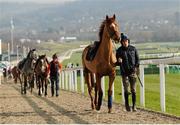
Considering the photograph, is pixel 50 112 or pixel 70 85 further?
pixel 70 85

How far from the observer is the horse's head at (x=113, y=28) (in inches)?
517

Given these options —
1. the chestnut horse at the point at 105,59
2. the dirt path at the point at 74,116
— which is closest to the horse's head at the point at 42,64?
the dirt path at the point at 74,116

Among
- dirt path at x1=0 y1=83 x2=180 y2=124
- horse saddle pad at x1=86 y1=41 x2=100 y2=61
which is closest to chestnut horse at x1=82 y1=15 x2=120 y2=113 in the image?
horse saddle pad at x1=86 y1=41 x2=100 y2=61

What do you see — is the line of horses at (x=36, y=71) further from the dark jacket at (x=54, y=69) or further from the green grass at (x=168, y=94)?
the green grass at (x=168, y=94)

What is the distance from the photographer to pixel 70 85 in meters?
28.7

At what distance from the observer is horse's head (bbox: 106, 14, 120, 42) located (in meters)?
13.1

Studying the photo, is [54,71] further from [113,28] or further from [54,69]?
[113,28]

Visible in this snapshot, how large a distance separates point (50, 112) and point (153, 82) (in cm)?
641

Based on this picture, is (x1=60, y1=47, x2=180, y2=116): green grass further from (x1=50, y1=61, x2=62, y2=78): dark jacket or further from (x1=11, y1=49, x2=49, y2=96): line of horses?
(x1=11, y1=49, x2=49, y2=96): line of horses

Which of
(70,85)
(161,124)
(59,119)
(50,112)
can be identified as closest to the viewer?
(161,124)

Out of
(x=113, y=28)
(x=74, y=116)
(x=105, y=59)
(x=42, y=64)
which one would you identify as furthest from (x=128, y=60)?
(x=42, y=64)

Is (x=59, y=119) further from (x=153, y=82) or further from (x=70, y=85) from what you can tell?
(x=70, y=85)

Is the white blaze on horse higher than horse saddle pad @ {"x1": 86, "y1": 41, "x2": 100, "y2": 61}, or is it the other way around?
horse saddle pad @ {"x1": 86, "y1": 41, "x2": 100, "y2": 61}

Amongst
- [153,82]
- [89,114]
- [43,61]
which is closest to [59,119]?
[89,114]
